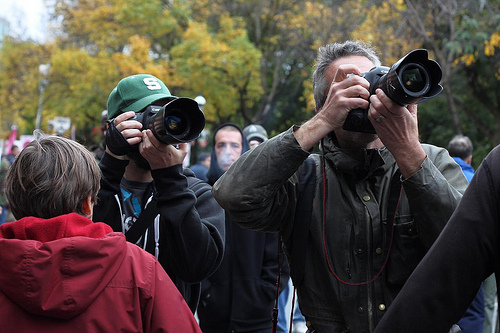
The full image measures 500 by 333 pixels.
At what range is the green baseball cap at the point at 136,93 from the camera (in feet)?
9.01

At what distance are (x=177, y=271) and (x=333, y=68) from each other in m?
1.09

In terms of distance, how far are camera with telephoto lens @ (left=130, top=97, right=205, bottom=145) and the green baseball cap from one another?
323 millimetres

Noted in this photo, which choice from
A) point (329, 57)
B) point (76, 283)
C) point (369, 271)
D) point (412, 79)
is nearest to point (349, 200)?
point (369, 271)

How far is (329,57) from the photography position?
7.91 feet

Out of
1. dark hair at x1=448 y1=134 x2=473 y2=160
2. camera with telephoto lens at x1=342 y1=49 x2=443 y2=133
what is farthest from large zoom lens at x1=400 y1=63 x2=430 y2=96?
dark hair at x1=448 y1=134 x2=473 y2=160

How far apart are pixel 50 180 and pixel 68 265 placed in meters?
0.33

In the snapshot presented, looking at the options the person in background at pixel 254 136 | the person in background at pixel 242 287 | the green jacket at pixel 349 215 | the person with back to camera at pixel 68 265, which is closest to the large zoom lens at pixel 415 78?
the green jacket at pixel 349 215

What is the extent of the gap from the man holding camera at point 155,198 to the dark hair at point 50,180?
0.46m

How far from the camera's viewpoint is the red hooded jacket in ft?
5.86

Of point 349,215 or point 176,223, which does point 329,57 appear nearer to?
point 349,215

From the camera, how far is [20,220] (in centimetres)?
192

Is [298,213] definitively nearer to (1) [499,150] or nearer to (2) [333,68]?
(2) [333,68]

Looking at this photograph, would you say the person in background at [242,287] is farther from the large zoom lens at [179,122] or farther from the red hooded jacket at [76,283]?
the red hooded jacket at [76,283]

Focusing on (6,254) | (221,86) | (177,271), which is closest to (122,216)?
(177,271)
